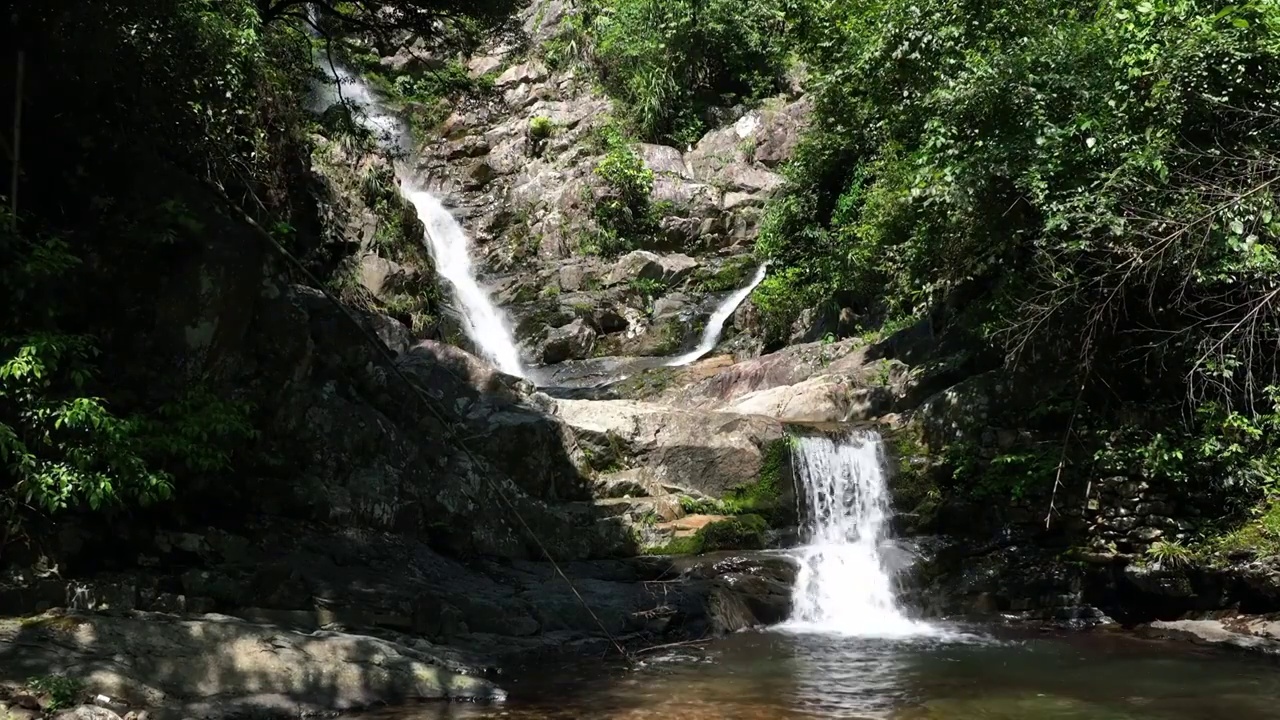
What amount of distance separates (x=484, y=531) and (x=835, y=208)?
12.4m

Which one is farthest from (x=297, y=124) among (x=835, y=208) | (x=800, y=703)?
(x=835, y=208)

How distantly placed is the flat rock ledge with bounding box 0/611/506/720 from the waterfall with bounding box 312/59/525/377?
8.79 metres

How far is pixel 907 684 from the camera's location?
6949 mm

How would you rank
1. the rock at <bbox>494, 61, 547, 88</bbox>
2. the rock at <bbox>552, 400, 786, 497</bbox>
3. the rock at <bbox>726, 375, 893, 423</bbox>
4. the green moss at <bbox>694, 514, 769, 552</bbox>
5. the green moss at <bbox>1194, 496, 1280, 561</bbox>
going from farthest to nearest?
the rock at <bbox>494, 61, 547, 88</bbox> < the rock at <bbox>726, 375, 893, 423</bbox> < the rock at <bbox>552, 400, 786, 497</bbox> < the green moss at <bbox>694, 514, 769, 552</bbox> < the green moss at <bbox>1194, 496, 1280, 561</bbox>

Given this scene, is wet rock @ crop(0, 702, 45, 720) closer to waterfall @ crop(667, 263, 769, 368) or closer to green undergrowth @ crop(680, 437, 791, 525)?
green undergrowth @ crop(680, 437, 791, 525)

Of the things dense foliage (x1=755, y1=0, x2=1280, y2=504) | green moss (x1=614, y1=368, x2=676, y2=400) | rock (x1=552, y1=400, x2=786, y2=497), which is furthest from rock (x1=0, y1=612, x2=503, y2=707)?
green moss (x1=614, y1=368, x2=676, y2=400)

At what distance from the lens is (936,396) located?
12.3 m

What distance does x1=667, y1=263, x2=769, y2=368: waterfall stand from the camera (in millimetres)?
18734

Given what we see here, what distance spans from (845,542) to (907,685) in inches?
170

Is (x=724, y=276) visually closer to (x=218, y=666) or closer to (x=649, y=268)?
(x=649, y=268)

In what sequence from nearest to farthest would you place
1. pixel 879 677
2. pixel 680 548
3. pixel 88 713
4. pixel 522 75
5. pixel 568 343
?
pixel 88 713
pixel 879 677
pixel 680 548
pixel 568 343
pixel 522 75

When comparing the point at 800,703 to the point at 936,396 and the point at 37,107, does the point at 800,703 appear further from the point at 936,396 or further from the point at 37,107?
the point at 37,107

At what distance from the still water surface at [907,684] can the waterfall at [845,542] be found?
44.3 inches

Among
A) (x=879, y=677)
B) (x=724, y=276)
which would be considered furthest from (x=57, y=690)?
(x=724, y=276)
